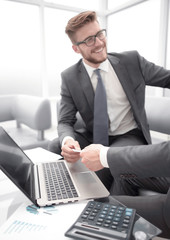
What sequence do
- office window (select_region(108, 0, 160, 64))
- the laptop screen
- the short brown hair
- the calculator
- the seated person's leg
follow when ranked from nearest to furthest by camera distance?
the calculator < the laptop screen < the seated person's leg < the short brown hair < office window (select_region(108, 0, 160, 64))

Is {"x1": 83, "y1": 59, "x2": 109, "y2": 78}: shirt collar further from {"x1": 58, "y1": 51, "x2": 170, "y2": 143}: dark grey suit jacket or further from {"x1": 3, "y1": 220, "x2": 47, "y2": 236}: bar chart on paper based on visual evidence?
{"x1": 3, "y1": 220, "x2": 47, "y2": 236}: bar chart on paper

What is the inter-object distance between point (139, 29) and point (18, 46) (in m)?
1.82

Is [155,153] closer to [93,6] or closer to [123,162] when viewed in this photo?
[123,162]

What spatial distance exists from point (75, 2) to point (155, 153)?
350cm

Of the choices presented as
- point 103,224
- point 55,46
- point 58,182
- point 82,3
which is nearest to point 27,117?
point 58,182

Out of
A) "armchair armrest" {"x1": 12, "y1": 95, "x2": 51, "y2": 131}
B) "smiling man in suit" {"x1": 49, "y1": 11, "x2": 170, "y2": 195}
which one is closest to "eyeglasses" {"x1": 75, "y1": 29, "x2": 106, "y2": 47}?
"smiling man in suit" {"x1": 49, "y1": 11, "x2": 170, "y2": 195}

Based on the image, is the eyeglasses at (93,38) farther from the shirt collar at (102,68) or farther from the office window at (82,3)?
the office window at (82,3)

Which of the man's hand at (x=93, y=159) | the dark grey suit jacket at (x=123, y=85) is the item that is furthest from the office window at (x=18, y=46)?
the man's hand at (x=93, y=159)

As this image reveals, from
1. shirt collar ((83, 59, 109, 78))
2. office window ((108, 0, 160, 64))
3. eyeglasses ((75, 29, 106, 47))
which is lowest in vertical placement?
shirt collar ((83, 59, 109, 78))

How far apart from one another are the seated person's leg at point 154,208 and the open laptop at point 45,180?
0.12m

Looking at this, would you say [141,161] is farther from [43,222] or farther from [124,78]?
[124,78]

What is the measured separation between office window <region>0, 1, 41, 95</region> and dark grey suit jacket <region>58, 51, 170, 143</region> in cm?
177

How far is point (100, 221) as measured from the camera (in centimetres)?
53

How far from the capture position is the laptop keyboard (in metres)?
0.70
